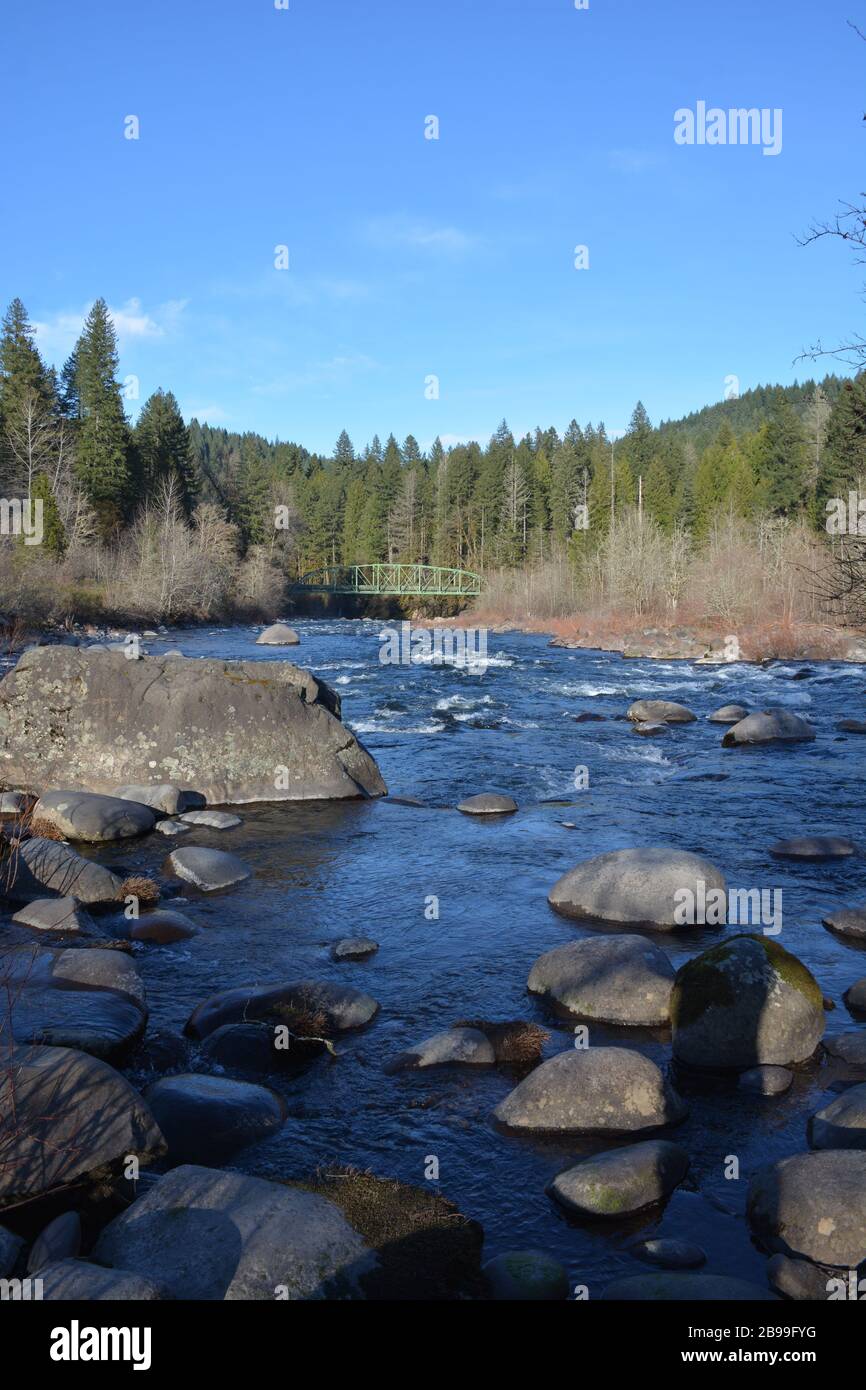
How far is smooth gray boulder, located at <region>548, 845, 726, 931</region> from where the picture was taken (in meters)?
9.09

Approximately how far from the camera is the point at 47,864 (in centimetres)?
981

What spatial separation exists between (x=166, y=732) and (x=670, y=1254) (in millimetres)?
10319

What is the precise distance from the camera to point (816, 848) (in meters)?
11.1

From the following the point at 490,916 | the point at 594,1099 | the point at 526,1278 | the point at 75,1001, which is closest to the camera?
the point at 526,1278

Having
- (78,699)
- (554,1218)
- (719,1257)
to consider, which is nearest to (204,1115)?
(554,1218)

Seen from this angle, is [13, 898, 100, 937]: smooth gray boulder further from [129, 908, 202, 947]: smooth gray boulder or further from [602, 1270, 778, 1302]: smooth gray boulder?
[602, 1270, 778, 1302]: smooth gray boulder

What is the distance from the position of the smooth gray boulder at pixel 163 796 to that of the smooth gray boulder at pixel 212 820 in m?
0.30

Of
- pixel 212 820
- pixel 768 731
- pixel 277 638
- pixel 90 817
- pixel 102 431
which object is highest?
pixel 102 431

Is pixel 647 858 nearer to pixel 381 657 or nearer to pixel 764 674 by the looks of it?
pixel 764 674

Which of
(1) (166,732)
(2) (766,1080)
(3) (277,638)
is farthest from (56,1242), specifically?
(3) (277,638)

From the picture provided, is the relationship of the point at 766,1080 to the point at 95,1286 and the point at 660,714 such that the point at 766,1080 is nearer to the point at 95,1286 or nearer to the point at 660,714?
the point at 95,1286

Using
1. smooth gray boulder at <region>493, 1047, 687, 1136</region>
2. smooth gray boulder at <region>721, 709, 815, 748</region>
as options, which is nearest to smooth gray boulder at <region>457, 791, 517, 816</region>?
smooth gray boulder at <region>721, 709, 815, 748</region>

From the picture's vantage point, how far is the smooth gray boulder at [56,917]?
8.54 metres

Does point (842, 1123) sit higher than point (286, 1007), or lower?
lower
